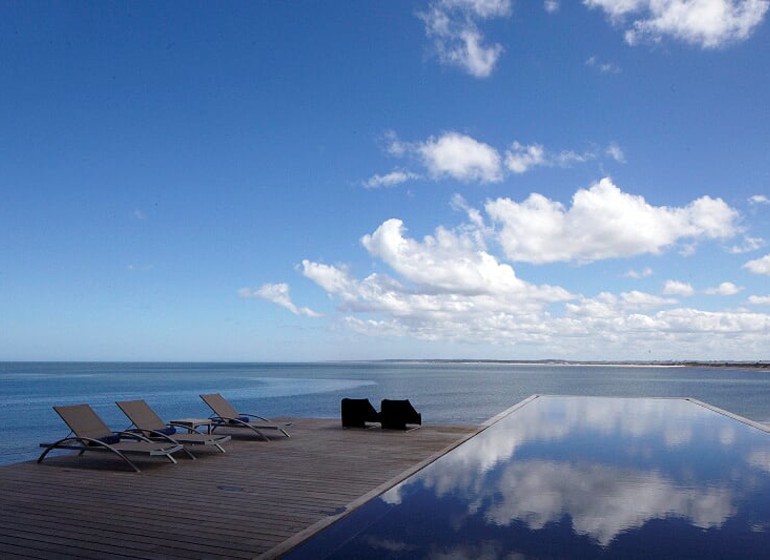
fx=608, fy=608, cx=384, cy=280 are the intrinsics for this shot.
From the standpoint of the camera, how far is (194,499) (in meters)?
5.45

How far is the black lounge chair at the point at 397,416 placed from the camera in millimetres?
10773

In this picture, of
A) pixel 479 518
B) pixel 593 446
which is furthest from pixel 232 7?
pixel 479 518

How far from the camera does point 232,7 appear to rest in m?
19.2

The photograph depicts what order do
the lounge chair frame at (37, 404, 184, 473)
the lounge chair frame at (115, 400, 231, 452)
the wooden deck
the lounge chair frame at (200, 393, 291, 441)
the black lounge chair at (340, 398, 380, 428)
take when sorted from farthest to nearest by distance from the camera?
the black lounge chair at (340, 398, 380, 428)
the lounge chair frame at (200, 393, 291, 441)
the lounge chair frame at (115, 400, 231, 452)
the lounge chair frame at (37, 404, 184, 473)
the wooden deck

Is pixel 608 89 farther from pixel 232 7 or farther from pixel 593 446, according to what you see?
pixel 593 446

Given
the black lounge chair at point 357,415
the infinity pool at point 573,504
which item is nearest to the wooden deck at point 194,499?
the infinity pool at point 573,504

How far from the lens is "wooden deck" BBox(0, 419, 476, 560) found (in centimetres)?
412

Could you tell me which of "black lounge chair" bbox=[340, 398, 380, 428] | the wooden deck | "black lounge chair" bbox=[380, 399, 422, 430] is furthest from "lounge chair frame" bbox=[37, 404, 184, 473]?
"black lounge chair" bbox=[380, 399, 422, 430]

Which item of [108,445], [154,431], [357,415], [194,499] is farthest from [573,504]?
[357,415]

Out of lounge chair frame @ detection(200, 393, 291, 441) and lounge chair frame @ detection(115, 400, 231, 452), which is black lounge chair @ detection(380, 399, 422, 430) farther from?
lounge chair frame @ detection(115, 400, 231, 452)

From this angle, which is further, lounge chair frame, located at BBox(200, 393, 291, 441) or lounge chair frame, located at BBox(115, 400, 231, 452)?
lounge chair frame, located at BBox(200, 393, 291, 441)

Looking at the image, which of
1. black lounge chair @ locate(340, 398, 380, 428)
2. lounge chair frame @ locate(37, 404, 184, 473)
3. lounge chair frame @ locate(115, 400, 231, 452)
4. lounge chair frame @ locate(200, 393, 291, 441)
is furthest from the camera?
black lounge chair @ locate(340, 398, 380, 428)

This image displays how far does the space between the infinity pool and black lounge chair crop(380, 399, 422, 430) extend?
1324 mm

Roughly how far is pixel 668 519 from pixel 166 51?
23945mm
